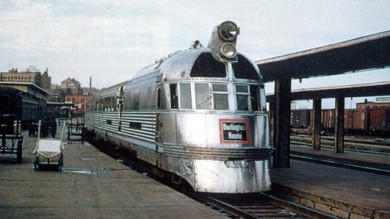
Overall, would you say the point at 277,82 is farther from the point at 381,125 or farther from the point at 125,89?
the point at 381,125

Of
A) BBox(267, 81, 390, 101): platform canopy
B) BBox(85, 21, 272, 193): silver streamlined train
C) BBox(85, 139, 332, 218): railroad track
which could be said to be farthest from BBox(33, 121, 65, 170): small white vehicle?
BBox(267, 81, 390, 101): platform canopy

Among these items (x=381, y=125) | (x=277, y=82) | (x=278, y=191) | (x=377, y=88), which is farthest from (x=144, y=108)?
(x=381, y=125)

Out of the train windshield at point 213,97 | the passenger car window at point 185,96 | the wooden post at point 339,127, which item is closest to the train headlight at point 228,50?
the train windshield at point 213,97

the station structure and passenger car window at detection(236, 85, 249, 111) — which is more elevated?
the station structure

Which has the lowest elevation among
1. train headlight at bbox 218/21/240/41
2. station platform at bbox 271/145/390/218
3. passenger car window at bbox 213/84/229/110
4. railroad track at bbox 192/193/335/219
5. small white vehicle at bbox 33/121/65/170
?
railroad track at bbox 192/193/335/219

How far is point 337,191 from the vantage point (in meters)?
12.5

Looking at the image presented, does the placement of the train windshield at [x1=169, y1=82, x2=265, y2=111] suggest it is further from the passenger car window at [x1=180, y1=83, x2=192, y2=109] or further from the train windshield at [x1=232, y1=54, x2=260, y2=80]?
the train windshield at [x1=232, y1=54, x2=260, y2=80]

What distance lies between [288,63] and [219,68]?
4.58 m

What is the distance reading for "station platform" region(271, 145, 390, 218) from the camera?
10539 mm

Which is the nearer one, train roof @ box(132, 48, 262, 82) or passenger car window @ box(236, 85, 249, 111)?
passenger car window @ box(236, 85, 249, 111)

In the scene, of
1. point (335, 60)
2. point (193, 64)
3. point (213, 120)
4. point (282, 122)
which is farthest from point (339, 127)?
point (213, 120)

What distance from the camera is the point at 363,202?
426 inches

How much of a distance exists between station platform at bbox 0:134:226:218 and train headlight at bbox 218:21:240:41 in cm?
390

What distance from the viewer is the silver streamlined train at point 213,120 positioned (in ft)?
37.9
